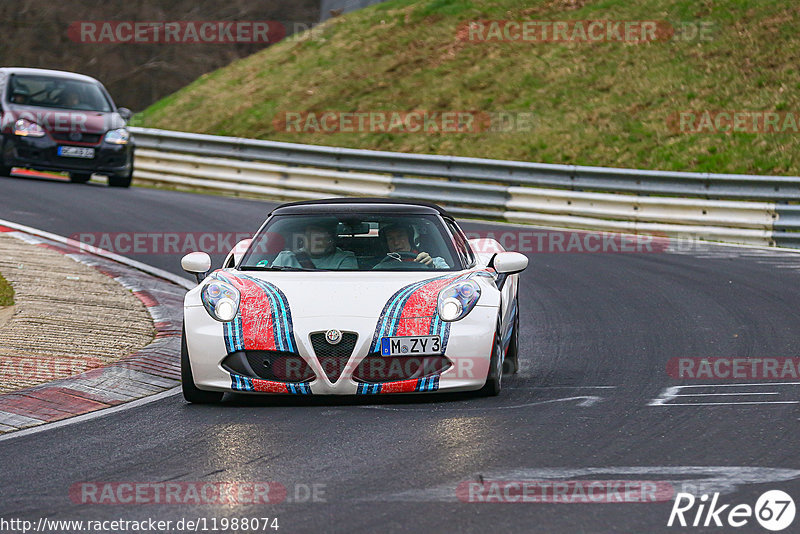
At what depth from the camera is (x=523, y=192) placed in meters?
19.7

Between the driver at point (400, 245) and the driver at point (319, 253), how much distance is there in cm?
26

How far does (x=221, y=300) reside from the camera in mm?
7773

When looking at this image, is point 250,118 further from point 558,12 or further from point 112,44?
point 112,44

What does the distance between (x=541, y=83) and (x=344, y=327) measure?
66.0ft

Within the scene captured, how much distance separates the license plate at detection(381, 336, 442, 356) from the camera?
7469mm

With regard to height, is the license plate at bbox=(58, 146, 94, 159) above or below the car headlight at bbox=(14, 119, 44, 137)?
below

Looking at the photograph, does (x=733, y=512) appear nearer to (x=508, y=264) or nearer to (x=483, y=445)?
(x=483, y=445)

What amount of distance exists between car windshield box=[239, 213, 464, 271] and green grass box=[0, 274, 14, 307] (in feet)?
10.5

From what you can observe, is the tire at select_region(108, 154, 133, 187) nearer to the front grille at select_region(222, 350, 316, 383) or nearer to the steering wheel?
the steering wheel

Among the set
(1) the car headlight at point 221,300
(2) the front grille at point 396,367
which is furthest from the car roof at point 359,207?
(2) the front grille at point 396,367

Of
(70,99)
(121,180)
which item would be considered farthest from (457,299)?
(70,99)

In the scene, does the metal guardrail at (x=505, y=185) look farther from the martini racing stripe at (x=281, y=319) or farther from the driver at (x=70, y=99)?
the martini racing stripe at (x=281, y=319)

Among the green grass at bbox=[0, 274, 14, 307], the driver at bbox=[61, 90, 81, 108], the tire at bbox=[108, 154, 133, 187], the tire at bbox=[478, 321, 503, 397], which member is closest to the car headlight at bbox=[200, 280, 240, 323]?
the tire at bbox=[478, 321, 503, 397]

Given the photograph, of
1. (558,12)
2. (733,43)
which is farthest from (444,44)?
(733,43)
